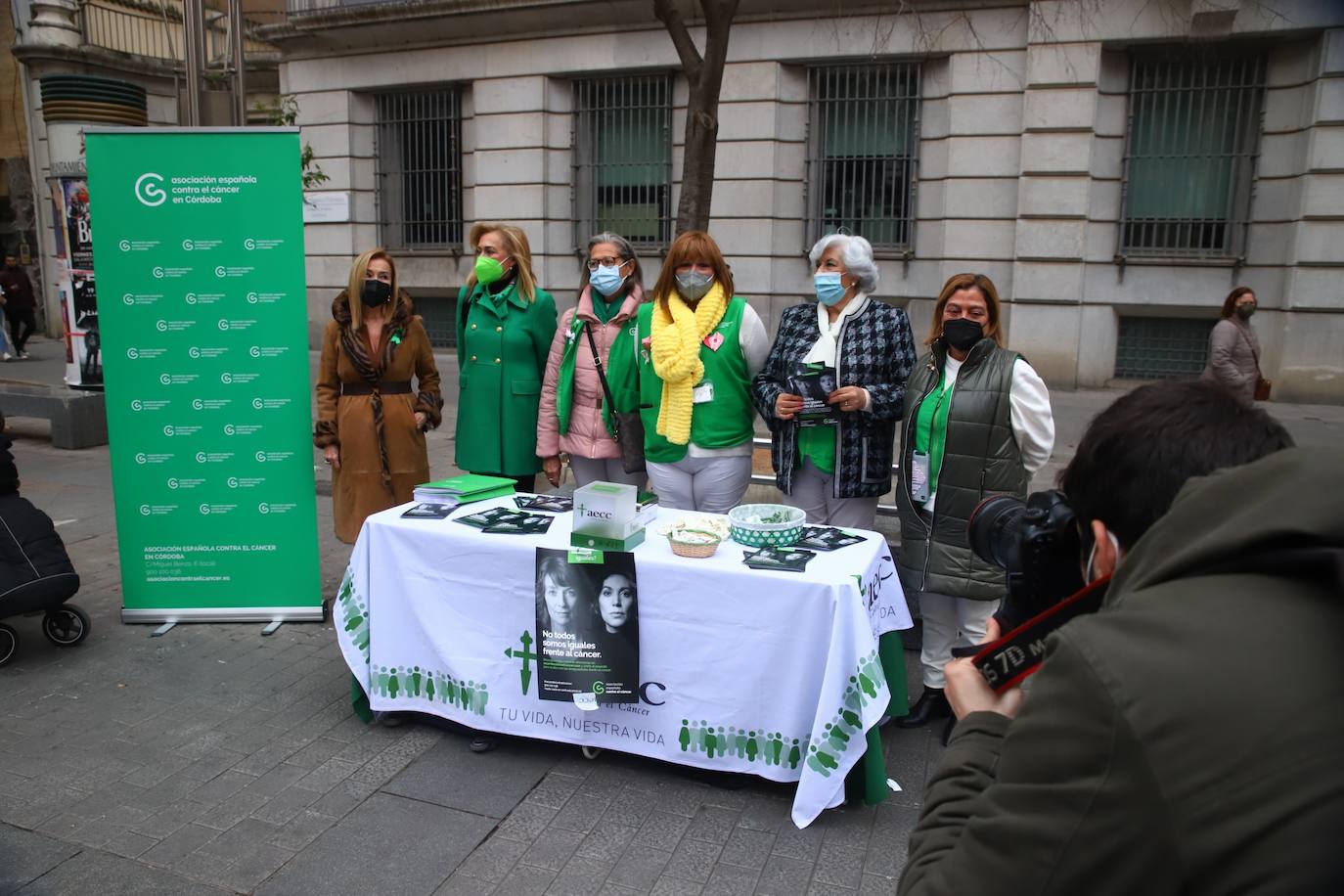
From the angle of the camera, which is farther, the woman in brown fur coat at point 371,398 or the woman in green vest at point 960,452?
the woman in brown fur coat at point 371,398

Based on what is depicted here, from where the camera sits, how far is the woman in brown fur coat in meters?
5.15

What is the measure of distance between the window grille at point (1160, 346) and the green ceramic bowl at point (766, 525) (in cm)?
1092

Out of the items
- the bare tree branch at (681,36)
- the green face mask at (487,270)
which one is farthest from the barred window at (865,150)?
the green face mask at (487,270)

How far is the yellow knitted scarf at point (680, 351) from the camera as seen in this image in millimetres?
4559

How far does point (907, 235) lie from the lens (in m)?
13.6

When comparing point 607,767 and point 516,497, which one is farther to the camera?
point 516,497

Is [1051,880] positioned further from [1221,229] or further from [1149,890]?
[1221,229]

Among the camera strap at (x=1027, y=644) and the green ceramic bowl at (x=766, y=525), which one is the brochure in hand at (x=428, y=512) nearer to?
the green ceramic bowl at (x=766, y=525)

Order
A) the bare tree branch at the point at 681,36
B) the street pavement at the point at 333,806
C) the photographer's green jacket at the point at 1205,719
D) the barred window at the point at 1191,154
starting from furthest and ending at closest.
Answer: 1. the barred window at the point at 1191,154
2. the bare tree branch at the point at 681,36
3. the street pavement at the point at 333,806
4. the photographer's green jacket at the point at 1205,719

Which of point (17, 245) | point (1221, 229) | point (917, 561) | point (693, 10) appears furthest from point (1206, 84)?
point (17, 245)

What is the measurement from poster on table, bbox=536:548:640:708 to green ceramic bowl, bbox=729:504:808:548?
425mm

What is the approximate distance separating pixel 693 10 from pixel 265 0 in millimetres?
12513

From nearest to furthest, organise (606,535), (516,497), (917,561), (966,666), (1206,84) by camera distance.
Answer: (966,666) → (606,535) → (917,561) → (516,497) → (1206,84)

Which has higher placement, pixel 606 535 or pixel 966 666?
pixel 966 666
